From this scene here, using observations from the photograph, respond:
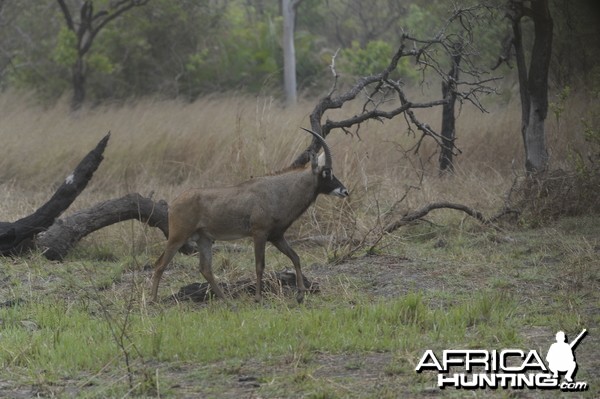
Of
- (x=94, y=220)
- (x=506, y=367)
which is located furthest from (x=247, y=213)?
(x=506, y=367)

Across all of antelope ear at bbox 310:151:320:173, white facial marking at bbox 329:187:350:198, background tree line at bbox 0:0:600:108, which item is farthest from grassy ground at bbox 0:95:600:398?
background tree line at bbox 0:0:600:108

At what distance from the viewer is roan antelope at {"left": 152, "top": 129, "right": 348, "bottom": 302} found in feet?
30.3

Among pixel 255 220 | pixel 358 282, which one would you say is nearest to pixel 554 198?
pixel 358 282

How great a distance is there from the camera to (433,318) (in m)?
7.94

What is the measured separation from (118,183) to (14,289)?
7.05 metres

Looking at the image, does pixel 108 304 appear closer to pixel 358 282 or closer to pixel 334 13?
pixel 358 282

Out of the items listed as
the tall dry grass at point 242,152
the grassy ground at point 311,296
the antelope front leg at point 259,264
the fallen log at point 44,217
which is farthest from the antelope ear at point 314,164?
the fallen log at point 44,217

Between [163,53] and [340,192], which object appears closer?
[340,192]

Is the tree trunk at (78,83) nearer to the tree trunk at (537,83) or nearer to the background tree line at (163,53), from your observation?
the background tree line at (163,53)

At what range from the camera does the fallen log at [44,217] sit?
11148 mm

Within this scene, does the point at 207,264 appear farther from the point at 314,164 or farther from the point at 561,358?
the point at 561,358

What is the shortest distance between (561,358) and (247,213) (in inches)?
140

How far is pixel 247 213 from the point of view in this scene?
9.26 metres

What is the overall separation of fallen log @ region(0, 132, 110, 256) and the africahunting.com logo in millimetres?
5475
